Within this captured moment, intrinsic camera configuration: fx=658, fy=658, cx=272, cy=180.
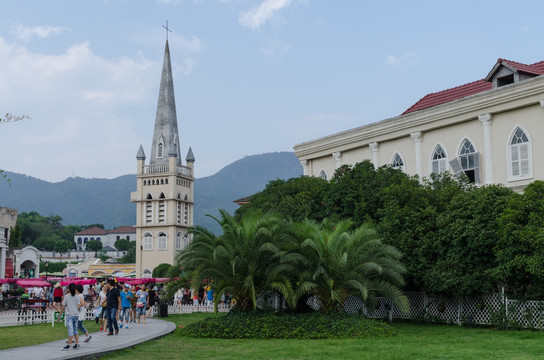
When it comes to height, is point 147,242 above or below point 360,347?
above

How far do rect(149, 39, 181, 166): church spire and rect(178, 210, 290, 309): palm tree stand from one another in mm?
77895

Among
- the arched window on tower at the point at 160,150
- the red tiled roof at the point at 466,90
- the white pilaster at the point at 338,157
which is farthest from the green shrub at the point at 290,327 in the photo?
the arched window on tower at the point at 160,150

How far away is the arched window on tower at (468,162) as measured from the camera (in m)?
26.1

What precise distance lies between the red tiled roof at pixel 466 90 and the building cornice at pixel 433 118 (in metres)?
1.88

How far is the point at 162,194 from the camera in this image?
96.4m

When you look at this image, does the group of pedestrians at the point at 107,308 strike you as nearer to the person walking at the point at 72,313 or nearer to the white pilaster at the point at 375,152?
the person walking at the point at 72,313

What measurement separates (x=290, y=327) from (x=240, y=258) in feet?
8.17

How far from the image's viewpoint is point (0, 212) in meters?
56.2

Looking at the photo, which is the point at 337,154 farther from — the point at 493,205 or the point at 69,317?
the point at 69,317

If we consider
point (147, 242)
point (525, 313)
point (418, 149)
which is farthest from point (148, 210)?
point (525, 313)

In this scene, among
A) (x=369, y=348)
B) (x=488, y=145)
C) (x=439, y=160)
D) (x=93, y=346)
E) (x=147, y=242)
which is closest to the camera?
(x=369, y=348)

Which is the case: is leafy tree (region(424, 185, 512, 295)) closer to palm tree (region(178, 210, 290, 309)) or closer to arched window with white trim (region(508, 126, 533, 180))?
arched window with white trim (region(508, 126, 533, 180))

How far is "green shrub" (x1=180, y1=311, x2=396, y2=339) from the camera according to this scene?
17.7 m

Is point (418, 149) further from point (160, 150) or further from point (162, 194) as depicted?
point (160, 150)
